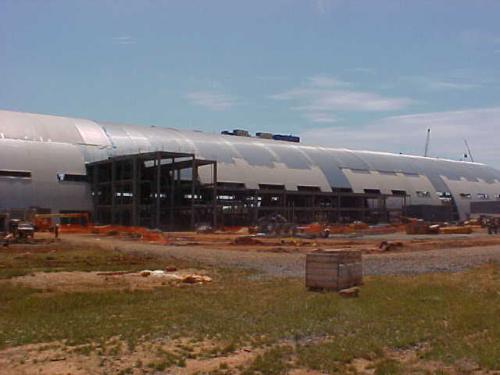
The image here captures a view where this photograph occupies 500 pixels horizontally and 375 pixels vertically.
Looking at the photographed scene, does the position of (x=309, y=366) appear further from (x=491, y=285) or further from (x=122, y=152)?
(x=122, y=152)

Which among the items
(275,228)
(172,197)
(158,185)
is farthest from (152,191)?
(275,228)

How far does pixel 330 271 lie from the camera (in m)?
19.8

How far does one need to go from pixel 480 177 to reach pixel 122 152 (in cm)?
7226

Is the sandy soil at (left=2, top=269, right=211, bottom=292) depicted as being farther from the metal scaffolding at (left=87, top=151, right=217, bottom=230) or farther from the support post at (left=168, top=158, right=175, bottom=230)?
the support post at (left=168, top=158, right=175, bottom=230)

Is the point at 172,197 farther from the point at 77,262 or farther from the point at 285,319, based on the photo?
the point at 285,319

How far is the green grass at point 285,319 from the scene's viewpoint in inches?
459

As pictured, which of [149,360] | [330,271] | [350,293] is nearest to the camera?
[149,360]

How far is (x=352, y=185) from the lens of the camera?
98.1 metres

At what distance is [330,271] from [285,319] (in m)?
5.43

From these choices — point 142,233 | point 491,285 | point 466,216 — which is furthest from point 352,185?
point 491,285

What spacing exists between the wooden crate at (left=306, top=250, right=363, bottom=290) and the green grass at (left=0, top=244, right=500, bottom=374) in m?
0.61

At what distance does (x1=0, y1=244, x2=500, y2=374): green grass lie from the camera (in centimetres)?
1166

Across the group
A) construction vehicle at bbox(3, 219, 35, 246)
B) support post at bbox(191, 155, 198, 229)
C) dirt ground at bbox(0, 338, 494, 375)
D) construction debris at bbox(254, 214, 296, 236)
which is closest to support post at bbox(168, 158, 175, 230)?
support post at bbox(191, 155, 198, 229)

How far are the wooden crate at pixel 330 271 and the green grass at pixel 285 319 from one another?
23.8 inches
